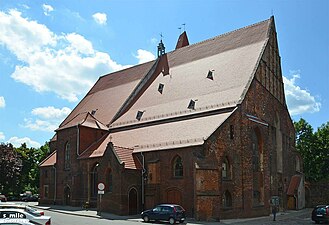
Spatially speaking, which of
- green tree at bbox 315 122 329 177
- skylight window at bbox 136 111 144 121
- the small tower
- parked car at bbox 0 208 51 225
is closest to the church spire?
the small tower

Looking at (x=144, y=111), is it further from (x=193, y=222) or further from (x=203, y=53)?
(x=193, y=222)

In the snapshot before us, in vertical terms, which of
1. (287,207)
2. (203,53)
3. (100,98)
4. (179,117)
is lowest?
(287,207)

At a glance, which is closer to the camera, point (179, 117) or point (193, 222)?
point (193, 222)

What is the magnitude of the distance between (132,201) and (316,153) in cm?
3929

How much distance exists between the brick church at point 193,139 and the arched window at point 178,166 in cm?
8

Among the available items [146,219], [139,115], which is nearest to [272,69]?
[139,115]

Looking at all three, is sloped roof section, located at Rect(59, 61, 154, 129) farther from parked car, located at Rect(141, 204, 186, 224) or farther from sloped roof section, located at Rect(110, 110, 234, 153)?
parked car, located at Rect(141, 204, 186, 224)

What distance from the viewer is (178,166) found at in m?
33.6

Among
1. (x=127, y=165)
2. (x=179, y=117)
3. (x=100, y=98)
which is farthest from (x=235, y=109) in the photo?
(x=100, y=98)

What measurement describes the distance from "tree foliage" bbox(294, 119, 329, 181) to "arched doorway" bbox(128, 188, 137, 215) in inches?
1365

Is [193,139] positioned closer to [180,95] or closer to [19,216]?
[180,95]

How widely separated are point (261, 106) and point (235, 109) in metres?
5.63

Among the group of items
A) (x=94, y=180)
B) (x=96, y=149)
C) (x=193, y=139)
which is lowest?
(x=94, y=180)

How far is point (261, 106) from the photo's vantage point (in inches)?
1535
